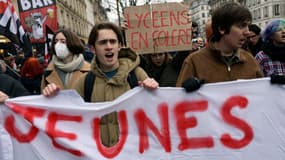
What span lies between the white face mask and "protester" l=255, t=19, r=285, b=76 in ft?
6.09

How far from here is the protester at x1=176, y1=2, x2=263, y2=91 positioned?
237 cm

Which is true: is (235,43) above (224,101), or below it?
above

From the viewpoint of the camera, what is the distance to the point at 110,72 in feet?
7.91

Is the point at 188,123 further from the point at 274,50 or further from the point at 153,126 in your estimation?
Result: the point at 274,50

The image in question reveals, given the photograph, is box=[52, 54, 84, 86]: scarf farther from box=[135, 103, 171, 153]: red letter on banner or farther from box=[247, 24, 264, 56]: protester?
box=[247, 24, 264, 56]: protester

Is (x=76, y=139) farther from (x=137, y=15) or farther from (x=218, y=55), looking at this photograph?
(x=137, y=15)

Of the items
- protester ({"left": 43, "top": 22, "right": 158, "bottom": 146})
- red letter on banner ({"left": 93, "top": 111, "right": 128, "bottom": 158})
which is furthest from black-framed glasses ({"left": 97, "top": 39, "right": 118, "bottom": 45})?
red letter on banner ({"left": 93, "top": 111, "right": 128, "bottom": 158})

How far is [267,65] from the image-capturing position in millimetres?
3242

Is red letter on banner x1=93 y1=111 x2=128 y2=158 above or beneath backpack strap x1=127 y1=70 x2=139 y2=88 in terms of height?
beneath

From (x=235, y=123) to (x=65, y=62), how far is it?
5.79 feet

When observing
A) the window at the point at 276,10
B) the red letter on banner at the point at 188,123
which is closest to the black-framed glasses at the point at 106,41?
the red letter on banner at the point at 188,123

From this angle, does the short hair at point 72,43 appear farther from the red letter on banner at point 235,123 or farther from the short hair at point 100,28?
the red letter on banner at point 235,123

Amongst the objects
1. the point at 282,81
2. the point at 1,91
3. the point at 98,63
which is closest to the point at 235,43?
the point at 282,81

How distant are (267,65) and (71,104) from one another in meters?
1.83
